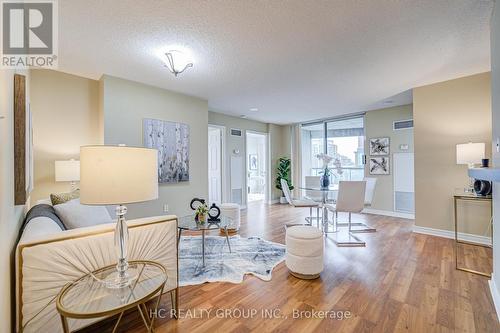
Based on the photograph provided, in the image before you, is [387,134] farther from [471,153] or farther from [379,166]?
[471,153]

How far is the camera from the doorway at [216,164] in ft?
19.9

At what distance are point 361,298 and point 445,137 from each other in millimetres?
3218

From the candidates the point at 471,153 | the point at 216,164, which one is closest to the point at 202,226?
the point at 216,164

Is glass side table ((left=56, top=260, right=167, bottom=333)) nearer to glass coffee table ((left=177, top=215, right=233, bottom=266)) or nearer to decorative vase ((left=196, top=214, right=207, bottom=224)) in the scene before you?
glass coffee table ((left=177, top=215, right=233, bottom=266))

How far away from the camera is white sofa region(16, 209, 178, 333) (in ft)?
4.13

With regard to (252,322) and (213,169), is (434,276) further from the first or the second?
(213,169)

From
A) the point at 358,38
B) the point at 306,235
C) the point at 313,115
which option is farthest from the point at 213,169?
the point at 358,38

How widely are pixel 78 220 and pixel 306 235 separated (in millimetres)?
2300

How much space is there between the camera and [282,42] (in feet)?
8.40

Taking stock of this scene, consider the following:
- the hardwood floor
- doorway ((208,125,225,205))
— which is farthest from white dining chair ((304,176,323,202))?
doorway ((208,125,225,205))

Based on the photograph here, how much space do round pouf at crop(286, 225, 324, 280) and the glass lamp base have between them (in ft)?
5.16

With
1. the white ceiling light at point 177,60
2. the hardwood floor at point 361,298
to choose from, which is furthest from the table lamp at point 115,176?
the white ceiling light at point 177,60

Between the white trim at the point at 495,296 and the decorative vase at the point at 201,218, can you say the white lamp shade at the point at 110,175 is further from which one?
the white trim at the point at 495,296

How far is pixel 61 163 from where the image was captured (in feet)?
10.4
